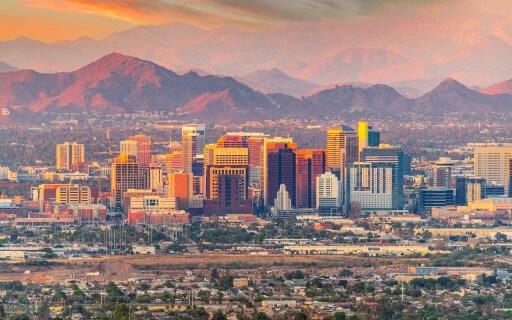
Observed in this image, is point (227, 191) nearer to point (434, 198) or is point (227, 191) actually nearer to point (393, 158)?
point (434, 198)

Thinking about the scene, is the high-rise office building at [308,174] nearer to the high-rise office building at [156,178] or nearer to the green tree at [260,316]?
the high-rise office building at [156,178]

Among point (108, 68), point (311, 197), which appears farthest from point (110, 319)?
point (108, 68)

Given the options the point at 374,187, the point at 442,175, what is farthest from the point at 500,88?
the point at 374,187

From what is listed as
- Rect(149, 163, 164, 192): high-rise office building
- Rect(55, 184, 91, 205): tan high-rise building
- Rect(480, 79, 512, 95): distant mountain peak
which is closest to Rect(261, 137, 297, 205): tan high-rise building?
Rect(149, 163, 164, 192): high-rise office building

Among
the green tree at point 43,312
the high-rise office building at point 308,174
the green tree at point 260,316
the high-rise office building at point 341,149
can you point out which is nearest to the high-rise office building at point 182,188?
the high-rise office building at point 308,174

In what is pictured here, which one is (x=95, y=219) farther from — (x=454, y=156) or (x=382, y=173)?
(x=454, y=156)

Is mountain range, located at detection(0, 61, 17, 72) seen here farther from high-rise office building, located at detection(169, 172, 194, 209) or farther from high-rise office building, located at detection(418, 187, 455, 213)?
high-rise office building, located at detection(418, 187, 455, 213)

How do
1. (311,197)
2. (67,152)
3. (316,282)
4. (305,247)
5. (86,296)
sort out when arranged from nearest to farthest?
(86,296) < (316,282) < (305,247) < (311,197) < (67,152)
